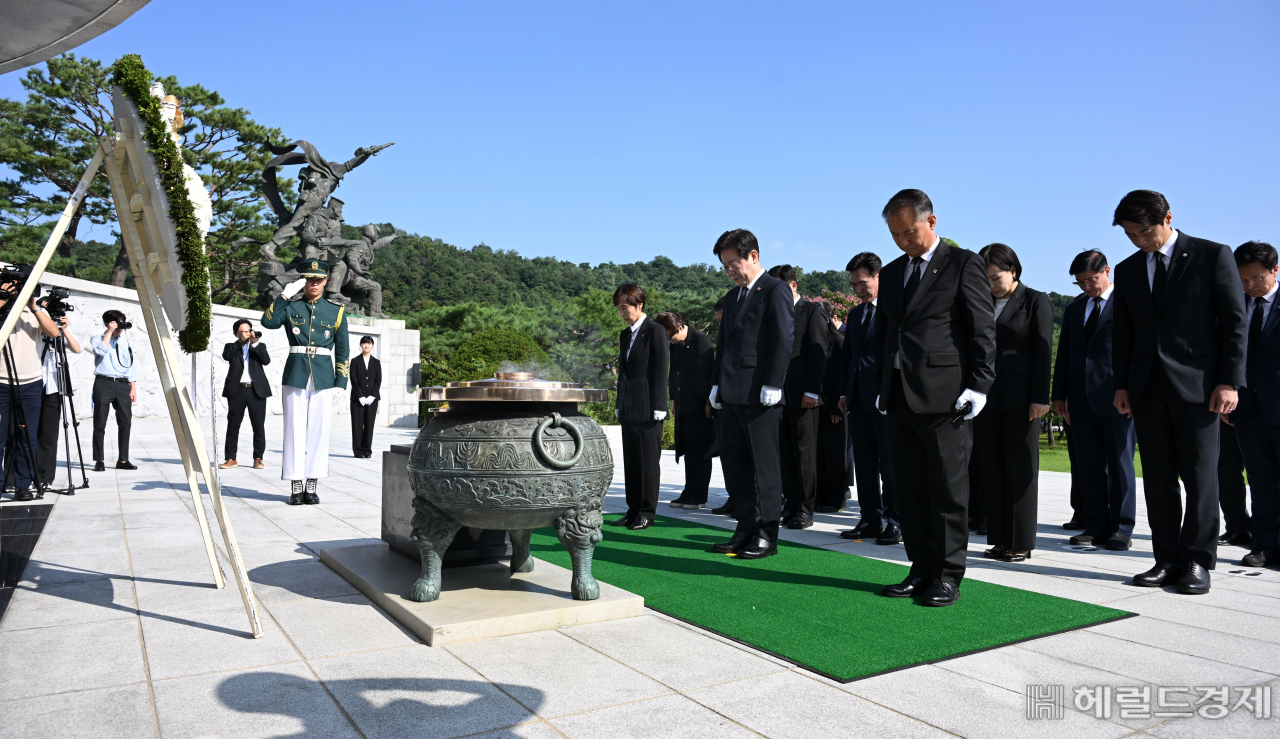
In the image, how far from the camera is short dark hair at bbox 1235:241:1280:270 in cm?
507

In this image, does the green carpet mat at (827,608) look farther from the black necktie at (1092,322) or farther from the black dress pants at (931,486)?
the black necktie at (1092,322)

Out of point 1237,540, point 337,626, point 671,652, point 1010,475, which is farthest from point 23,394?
point 1237,540

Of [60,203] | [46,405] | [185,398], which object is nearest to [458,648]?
[185,398]

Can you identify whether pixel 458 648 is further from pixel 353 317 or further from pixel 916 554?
pixel 353 317

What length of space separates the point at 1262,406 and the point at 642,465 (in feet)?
13.4

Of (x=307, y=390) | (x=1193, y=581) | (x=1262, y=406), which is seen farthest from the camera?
(x=307, y=390)

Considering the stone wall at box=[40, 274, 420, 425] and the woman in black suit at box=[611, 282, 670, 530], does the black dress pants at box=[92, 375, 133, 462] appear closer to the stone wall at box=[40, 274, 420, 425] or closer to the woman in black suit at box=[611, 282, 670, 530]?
the stone wall at box=[40, 274, 420, 425]

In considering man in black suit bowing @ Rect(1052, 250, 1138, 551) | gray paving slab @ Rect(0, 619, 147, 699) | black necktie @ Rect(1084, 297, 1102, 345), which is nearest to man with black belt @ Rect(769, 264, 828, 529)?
man in black suit bowing @ Rect(1052, 250, 1138, 551)

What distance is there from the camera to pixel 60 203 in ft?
91.5

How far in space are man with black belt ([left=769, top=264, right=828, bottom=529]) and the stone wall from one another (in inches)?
329

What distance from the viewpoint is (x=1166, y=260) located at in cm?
401

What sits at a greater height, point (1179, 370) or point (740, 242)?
point (740, 242)

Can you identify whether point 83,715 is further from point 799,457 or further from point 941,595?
point 799,457

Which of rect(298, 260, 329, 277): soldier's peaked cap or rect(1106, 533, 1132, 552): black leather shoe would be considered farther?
rect(298, 260, 329, 277): soldier's peaked cap
